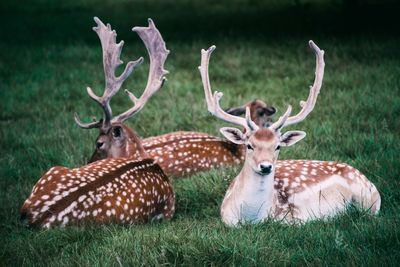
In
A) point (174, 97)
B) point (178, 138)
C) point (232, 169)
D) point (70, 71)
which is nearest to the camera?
point (232, 169)

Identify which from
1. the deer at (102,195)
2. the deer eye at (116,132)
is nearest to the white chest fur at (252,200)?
the deer at (102,195)

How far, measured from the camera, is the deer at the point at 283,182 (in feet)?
14.7

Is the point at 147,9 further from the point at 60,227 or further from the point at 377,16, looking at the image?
the point at 60,227

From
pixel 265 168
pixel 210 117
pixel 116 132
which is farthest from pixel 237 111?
pixel 265 168

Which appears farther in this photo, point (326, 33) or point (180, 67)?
point (326, 33)

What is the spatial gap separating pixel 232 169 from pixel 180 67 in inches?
206

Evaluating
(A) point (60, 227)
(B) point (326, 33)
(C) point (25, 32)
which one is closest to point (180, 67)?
(B) point (326, 33)

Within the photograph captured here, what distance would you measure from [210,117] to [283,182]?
313 centimetres

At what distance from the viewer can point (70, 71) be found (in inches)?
426

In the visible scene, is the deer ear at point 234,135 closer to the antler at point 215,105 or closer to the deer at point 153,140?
the antler at point 215,105

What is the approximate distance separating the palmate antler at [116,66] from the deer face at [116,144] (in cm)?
7

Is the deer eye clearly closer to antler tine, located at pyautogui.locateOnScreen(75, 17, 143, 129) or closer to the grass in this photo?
antler tine, located at pyautogui.locateOnScreen(75, 17, 143, 129)

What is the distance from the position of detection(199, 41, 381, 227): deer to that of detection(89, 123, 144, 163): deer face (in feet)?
4.54

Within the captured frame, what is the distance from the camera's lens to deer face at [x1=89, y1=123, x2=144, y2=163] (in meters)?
5.93
